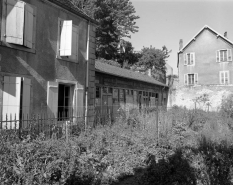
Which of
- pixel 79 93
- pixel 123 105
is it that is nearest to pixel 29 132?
pixel 79 93

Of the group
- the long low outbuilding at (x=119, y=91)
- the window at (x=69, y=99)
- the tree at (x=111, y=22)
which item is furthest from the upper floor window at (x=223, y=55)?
the window at (x=69, y=99)

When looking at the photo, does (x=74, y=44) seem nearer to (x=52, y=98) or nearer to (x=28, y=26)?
(x=28, y=26)

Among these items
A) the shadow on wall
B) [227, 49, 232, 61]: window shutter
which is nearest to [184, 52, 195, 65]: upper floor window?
[227, 49, 232, 61]: window shutter

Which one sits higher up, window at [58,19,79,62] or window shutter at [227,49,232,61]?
window shutter at [227,49,232,61]

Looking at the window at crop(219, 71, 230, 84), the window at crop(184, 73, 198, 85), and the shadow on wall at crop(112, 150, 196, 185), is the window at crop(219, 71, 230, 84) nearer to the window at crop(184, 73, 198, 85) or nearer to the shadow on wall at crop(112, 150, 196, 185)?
the window at crop(184, 73, 198, 85)

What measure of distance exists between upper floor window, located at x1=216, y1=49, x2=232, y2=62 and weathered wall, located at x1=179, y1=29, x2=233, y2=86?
35cm

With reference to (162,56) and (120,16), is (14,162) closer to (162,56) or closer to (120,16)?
(120,16)

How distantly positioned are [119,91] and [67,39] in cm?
756

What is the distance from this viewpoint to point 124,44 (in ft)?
102

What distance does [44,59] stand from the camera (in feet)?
27.5

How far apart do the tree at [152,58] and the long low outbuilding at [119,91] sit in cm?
1240

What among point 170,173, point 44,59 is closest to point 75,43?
point 44,59

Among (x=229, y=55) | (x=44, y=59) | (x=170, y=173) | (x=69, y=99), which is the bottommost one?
(x=170, y=173)

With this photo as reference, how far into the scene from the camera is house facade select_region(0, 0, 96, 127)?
7055 millimetres
